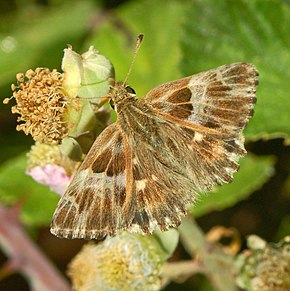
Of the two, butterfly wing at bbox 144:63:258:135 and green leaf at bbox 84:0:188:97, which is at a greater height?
green leaf at bbox 84:0:188:97

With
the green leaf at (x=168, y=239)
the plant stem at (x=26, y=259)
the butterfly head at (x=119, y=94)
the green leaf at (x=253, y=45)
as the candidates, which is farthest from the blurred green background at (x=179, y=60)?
the butterfly head at (x=119, y=94)

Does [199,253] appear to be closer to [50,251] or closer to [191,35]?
[191,35]

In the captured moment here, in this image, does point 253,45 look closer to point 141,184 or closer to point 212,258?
point 212,258

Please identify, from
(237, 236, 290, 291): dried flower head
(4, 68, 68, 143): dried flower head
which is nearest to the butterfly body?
(4, 68, 68, 143): dried flower head

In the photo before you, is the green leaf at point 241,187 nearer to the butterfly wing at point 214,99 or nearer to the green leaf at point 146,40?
the green leaf at point 146,40

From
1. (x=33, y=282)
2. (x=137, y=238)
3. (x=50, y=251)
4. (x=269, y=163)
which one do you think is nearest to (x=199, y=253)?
(x=137, y=238)

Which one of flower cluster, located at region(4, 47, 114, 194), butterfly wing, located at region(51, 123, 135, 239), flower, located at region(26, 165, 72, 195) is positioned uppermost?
flower cluster, located at region(4, 47, 114, 194)

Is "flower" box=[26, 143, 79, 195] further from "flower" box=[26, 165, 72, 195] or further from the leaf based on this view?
the leaf
